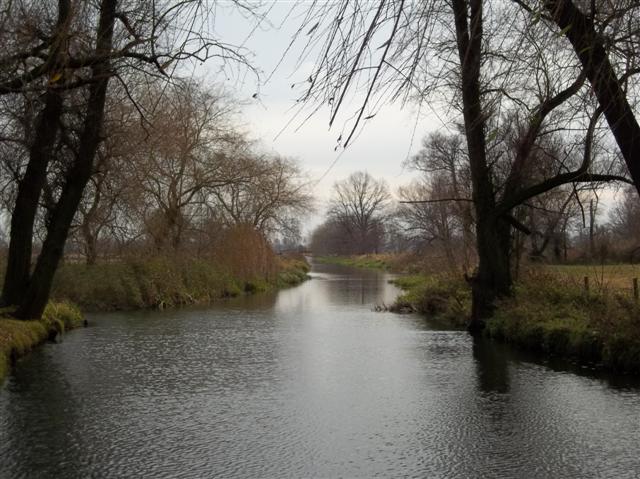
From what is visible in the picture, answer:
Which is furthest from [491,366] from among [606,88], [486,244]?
[606,88]

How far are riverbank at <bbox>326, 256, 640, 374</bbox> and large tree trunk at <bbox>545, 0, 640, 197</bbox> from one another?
410 cm

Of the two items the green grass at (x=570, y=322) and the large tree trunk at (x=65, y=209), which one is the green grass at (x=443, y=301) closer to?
the green grass at (x=570, y=322)

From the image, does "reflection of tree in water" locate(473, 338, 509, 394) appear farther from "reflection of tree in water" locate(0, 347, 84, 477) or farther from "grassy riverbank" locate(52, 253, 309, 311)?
"grassy riverbank" locate(52, 253, 309, 311)

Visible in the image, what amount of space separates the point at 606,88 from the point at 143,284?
18.6 meters

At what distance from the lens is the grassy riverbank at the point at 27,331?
35.2ft

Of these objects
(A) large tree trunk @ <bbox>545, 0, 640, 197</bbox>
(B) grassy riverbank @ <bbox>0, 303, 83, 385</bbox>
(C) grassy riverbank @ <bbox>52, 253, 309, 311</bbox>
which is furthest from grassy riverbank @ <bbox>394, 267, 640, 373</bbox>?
(C) grassy riverbank @ <bbox>52, 253, 309, 311</bbox>

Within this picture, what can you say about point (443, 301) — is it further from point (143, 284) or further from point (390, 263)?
point (390, 263)

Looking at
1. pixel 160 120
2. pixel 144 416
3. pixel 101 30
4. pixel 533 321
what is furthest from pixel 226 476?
pixel 160 120

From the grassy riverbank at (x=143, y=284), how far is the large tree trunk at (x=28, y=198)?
682cm

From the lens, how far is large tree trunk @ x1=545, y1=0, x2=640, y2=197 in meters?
5.38

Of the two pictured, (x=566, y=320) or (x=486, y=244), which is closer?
(x=566, y=320)

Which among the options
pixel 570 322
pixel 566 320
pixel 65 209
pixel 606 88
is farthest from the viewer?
pixel 65 209

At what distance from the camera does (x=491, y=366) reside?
36.0ft

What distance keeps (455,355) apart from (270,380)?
3.92 m
